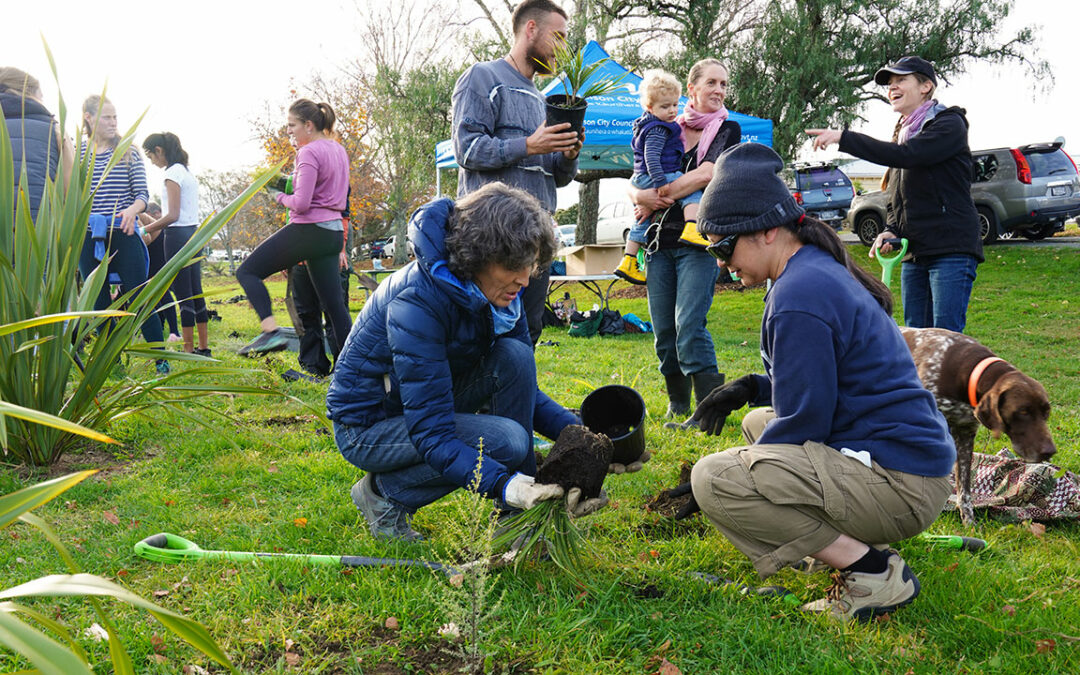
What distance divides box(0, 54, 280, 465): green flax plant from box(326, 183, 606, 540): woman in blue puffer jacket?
85 centimetres

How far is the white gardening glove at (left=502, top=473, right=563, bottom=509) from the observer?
2129 mm

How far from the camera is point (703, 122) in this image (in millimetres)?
4504

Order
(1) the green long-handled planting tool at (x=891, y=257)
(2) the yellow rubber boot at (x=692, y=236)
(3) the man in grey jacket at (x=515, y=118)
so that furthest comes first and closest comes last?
(2) the yellow rubber boot at (x=692, y=236) < (1) the green long-handled planting tool at (x=891, y=257) < (3) the man in grey jacket at (x=515, y=118)

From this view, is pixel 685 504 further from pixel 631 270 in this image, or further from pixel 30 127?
pixel 30 127

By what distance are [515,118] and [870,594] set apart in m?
2.70

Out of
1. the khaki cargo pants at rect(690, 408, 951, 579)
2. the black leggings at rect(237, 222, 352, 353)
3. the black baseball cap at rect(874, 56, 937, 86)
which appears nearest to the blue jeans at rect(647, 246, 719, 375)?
the black baseball cap at rect(874, 56, 937, 86)

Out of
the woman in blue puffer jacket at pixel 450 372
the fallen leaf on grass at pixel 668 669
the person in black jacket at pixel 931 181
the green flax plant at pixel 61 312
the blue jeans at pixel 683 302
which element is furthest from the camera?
the blue jeans at pixel 683 302

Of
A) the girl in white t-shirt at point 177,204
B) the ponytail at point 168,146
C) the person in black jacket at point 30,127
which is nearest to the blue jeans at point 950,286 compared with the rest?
the person in black jacket at point 30,127

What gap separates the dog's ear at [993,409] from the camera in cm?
273

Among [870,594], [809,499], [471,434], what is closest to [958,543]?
[870,594]

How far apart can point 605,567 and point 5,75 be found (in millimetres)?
4992

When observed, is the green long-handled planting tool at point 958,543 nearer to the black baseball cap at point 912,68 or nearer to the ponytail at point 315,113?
the black baseball cap at point 912,68

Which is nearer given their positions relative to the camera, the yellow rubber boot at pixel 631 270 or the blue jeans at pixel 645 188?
the blue jeans at pixel 645 188

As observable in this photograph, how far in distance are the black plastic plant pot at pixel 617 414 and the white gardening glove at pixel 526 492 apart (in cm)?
64
